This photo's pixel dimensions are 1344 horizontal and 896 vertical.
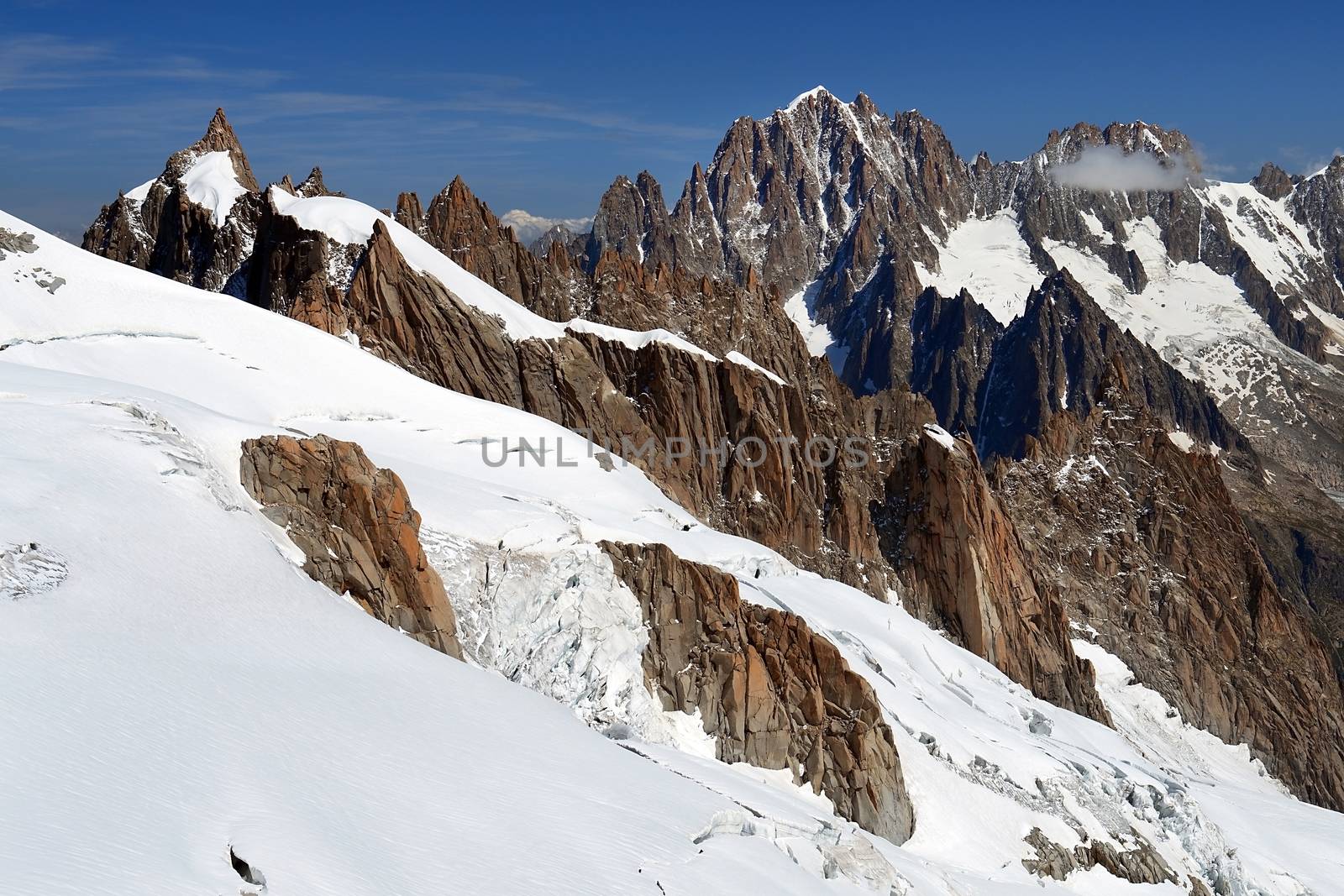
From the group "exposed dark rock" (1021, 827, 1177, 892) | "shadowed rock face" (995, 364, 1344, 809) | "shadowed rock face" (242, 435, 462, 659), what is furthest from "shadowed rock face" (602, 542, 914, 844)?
"shadowed rock face" (995, 364, 1344, 809)

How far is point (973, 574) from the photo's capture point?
8619cm

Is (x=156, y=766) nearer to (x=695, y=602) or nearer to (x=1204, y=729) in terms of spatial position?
(x=695, y=602)

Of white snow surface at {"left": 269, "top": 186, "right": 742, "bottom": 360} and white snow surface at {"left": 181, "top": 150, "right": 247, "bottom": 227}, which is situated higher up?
white snow surface at {"left": 181, "top": 150, "right": 247, "bottom": 227}

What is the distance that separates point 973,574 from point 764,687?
48.6 meters

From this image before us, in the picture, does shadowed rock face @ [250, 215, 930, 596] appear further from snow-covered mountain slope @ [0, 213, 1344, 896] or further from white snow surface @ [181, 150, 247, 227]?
snow-covered mountain slope @ [0, 213, 1344, 896]

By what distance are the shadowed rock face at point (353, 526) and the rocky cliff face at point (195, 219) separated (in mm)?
43567

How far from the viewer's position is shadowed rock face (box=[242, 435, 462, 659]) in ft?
114

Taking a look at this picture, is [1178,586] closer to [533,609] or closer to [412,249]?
[412,249]

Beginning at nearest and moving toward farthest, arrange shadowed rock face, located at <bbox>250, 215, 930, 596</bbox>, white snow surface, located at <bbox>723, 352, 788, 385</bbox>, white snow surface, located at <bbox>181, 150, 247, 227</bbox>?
shadowed rock face, located at <bbox>250, 215, 930, 596</bbox>
white snow surface, located at <bbox>181, 150, 247, 227</bbox>
white snow surface, located at <bbox>723, 352, 788, 385</bbox>

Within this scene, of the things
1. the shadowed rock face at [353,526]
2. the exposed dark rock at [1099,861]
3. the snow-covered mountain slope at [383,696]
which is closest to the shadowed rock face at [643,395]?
the snow-covered mountain slope at [383,696]

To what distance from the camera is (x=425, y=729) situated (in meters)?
26.2

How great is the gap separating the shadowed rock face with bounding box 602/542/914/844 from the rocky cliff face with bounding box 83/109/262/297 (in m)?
46.5

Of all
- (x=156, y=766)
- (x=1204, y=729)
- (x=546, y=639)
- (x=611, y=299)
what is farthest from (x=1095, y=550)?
(x=156, y=766)

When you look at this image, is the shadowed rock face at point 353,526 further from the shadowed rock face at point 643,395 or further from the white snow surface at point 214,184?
the white snow surface at point 214,184
